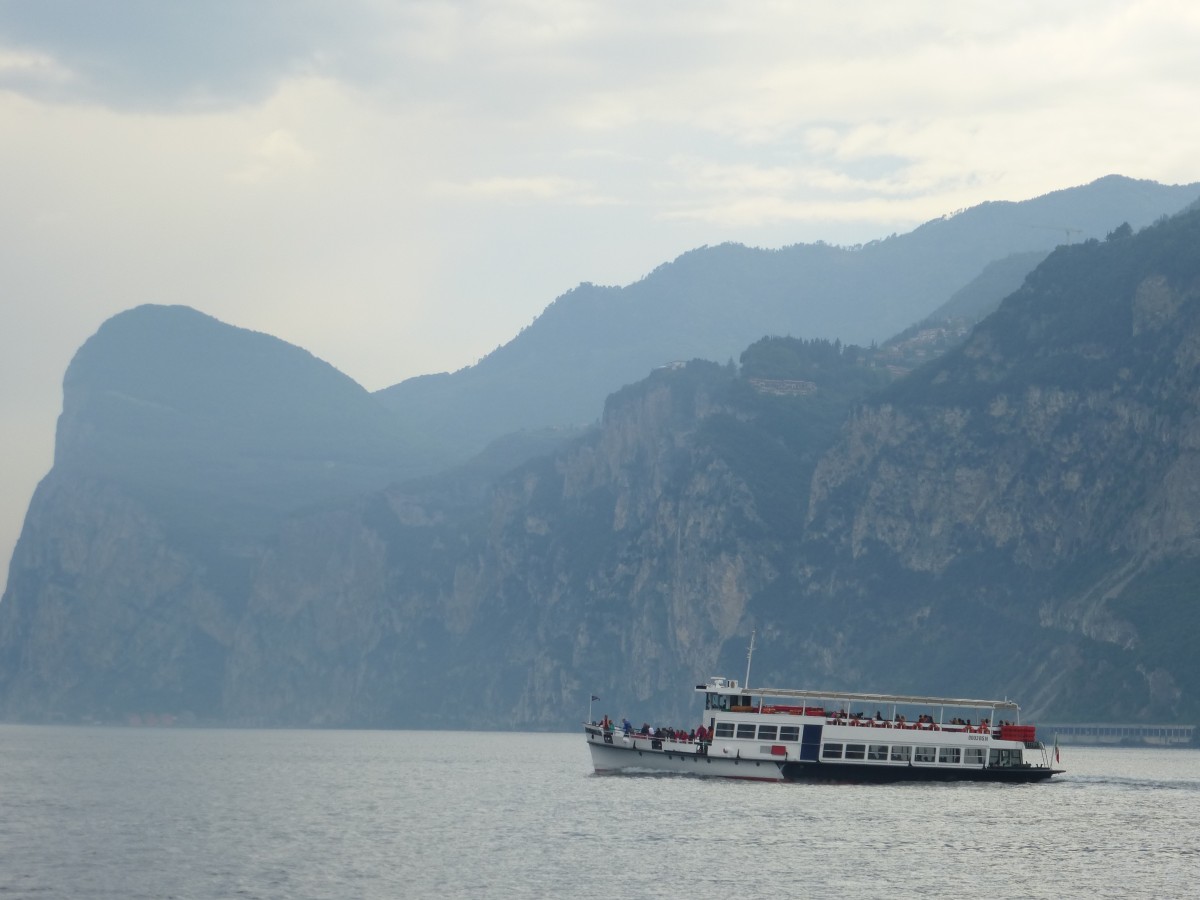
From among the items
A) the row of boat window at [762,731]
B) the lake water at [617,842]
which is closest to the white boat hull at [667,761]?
the lake water at [617,842]

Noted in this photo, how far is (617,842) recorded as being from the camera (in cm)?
12225

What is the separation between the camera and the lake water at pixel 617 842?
104 m

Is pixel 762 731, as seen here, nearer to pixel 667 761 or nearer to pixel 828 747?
pixel 828 747

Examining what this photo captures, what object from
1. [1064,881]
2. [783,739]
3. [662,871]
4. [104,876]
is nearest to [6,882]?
[104,876]

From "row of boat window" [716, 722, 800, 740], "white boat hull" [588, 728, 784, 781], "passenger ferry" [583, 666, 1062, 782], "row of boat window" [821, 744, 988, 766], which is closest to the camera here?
"passenger ferry" [583, 666, 1062, 782]

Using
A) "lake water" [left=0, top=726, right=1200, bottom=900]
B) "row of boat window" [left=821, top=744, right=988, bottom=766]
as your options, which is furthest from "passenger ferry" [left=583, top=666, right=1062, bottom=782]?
"lake water" [left=0, top=726, right=1200, bottom=900]

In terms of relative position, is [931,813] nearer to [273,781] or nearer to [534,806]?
[534,806]

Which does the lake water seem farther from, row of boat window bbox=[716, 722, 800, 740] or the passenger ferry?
row of boat window bbox=[716, 722, 800, 740]

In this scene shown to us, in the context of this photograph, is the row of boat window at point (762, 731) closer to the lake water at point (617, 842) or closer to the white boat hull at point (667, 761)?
the white boat hull at point (667, 761)

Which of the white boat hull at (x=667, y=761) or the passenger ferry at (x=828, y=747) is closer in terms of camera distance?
the passenger ferry at (x=828, y=747)

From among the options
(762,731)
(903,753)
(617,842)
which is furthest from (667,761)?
(617,842)

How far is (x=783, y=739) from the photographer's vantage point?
167m

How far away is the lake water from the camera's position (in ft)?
341

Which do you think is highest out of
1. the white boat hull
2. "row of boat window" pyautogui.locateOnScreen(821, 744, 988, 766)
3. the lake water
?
"row of boat window" pyautogui.locateOnScreen(821, 744, 988, 766)
